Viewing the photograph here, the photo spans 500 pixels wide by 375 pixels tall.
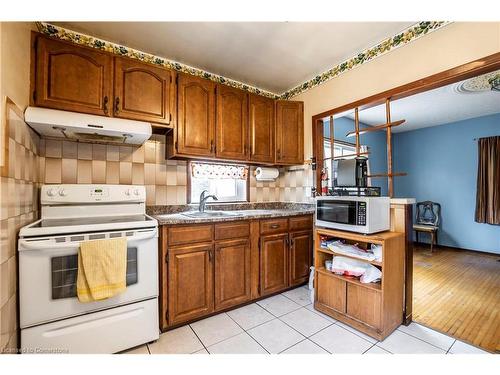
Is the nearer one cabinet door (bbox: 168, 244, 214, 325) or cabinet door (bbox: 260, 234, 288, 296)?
cabinet door (bbox: 168, 244, 214, 325)

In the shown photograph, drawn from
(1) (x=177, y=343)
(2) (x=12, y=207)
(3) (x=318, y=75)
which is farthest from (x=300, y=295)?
(3) (x=318, y=75)

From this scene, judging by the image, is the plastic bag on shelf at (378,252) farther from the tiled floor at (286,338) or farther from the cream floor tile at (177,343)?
the cream floor tile at (177,343)

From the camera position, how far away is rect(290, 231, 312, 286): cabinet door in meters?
2.37

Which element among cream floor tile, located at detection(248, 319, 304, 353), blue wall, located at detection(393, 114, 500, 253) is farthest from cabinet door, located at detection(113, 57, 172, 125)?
blue wall, located at detection(393, 114, 500, 253)

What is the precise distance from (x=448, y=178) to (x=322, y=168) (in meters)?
3.43

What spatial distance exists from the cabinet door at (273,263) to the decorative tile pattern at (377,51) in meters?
1.86

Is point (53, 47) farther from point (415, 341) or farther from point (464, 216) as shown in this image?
point (464, 216)

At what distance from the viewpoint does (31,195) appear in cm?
152

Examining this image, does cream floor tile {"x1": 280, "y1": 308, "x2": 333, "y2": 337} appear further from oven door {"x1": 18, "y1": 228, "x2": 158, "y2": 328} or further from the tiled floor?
oven door {"x1": 18, "y1": 228, "x2": 158, "y2": 328}

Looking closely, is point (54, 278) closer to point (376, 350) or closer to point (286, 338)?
point (286, 338)

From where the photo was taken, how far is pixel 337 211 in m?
1.84

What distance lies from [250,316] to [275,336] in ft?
1.08

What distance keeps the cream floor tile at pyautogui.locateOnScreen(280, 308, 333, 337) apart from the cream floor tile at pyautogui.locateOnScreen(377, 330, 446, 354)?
414 millimetres

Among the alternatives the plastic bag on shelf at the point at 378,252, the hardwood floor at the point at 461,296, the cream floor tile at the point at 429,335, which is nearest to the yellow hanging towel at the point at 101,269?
the plastic bag on shelf at the point at 378,252
